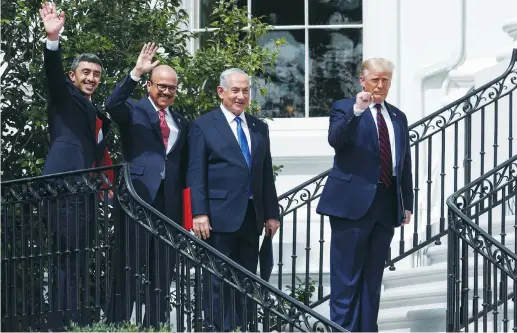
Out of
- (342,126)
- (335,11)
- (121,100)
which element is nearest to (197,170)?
(121,100)

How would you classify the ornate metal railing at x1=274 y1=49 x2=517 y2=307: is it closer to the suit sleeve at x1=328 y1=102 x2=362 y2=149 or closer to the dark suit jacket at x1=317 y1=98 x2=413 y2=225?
the dark suit jacket at x1=317 y1=98 x2=413 y2=225

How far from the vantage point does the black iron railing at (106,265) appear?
10469mm

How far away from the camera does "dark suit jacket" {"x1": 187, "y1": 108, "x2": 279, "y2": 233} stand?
10.8 metres

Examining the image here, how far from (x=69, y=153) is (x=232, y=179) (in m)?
1.12

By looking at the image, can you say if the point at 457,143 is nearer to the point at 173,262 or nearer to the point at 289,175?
the point at 289,175

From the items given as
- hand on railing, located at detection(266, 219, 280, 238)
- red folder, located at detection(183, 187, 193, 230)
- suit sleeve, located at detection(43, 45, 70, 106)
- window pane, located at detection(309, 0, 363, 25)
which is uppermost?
window pane, located at detection(309, 0, 363, 25)

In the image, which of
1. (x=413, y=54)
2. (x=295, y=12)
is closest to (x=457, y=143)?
(x=413, y=54)

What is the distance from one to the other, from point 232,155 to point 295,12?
5.38 meters

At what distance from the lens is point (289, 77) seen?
1612 centimetres

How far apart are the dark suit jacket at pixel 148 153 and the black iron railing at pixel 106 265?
0.29 m

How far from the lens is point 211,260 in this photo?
10398 mm

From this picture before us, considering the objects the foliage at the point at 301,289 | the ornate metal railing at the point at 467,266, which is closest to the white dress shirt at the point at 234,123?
the ornate metal railing at the point at 467,266

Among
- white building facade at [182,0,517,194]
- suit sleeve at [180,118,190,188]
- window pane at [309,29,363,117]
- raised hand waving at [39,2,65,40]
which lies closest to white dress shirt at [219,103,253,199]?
suit sleeve at [180,118,190,188]

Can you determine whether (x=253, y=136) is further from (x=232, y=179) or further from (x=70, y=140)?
(x=70, y=140)
